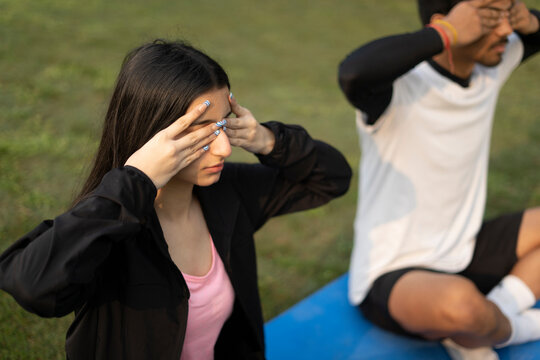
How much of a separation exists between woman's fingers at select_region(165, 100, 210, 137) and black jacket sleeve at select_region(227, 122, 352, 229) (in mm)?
396

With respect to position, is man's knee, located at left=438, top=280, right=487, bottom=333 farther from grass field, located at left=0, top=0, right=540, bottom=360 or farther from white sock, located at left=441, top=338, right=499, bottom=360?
grass field, located at left=0, top=0, right=540, bottom=360

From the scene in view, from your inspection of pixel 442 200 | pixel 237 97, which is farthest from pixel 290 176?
pixel 237 97

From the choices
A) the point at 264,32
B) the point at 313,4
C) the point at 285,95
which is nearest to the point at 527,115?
the point at 285,95

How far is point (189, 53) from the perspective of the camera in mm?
1620

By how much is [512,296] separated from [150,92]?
2.00 meters

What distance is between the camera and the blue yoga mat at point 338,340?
100.0 inches

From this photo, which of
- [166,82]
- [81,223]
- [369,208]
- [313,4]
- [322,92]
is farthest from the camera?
[313,4]

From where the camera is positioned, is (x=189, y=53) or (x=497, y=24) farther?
(x=497, y=24)

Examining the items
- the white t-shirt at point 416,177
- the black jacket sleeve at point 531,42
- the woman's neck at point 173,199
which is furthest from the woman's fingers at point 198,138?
the black jacket sleeve at point 531,42

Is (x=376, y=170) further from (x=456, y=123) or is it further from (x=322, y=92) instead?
(x=322, y=92)

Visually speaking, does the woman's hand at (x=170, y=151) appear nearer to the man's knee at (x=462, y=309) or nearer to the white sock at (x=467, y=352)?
the man's knee at (x=462, y=309)

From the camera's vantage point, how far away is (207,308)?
1761 mm

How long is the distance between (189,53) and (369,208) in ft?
4.42

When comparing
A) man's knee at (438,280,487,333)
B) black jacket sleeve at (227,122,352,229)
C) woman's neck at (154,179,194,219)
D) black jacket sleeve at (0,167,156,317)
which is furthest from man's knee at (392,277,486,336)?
black jacket sleeve at (0,167,156,317)
